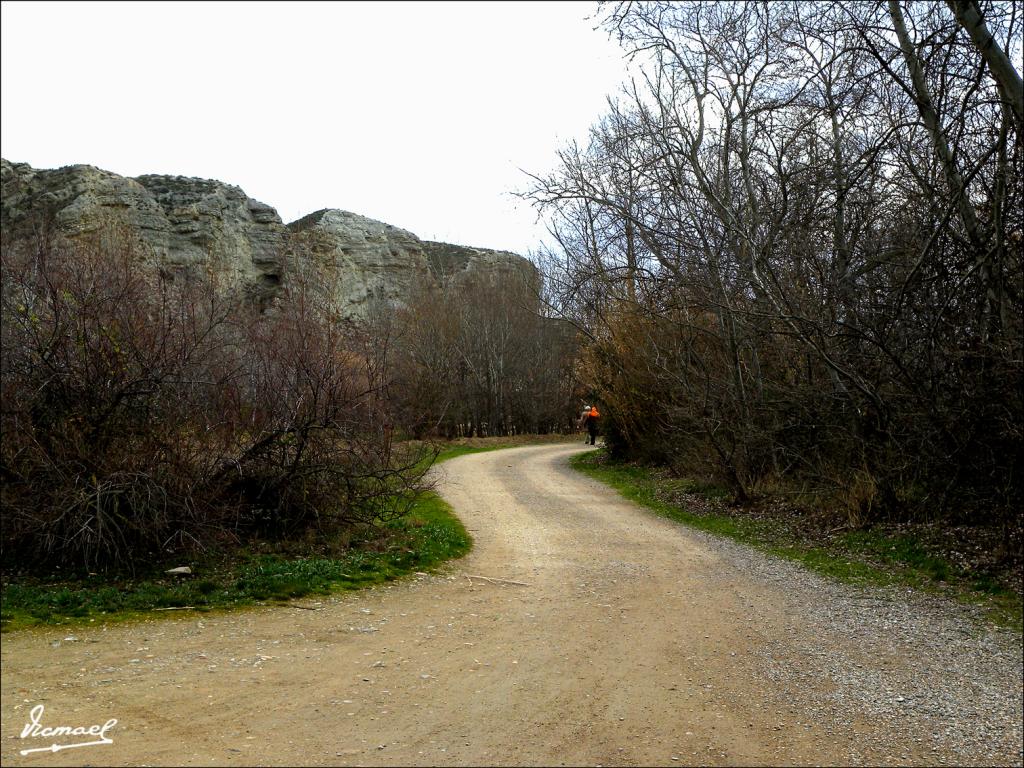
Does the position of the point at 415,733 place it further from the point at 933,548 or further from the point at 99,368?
the point at 933,548

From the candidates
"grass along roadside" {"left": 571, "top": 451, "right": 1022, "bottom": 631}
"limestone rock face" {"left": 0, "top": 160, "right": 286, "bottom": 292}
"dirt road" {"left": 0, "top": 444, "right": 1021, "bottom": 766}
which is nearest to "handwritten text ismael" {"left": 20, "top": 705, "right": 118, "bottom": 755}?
"dirt road" {"left": 0, "top": 444, "right": 1021, "bottom": 766}

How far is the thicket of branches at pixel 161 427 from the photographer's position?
8125mm

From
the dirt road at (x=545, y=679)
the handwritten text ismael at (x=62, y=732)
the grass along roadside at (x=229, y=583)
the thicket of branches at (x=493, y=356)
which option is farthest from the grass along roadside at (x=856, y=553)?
the thicket of branches at (x=493, y=356)

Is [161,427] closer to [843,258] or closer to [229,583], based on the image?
[229,583]

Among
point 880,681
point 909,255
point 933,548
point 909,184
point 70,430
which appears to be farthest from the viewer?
point 909,184

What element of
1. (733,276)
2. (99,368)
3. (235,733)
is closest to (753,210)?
(733,276)

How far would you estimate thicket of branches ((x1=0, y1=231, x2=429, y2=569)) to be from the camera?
8.12m

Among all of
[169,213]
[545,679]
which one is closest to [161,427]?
[545,679]

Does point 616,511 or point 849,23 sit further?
point 616,511

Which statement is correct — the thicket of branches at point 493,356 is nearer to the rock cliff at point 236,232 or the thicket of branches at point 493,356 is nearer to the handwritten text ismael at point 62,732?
the rock cliff at point 236,232

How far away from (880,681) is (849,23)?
7445 mm

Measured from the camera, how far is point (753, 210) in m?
14.2

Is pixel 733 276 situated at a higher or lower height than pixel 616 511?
higher

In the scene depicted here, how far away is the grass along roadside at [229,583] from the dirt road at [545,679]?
0.38 m
